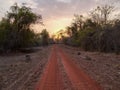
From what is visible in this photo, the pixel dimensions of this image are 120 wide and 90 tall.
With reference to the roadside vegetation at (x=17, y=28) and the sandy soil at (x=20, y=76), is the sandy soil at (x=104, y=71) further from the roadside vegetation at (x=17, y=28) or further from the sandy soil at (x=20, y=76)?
the roadside vegetation at (x=17, y=28)

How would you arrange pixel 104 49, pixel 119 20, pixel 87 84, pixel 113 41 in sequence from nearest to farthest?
1. pixel 87 84
2. pixel 119 20
3. pixel 113 41
4. pixel 104 49

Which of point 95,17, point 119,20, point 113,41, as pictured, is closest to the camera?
point 119,20

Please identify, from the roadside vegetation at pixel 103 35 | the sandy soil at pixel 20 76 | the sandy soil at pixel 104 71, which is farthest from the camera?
the roadside vegetation at pixel 103 35

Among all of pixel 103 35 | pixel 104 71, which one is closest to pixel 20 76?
pixel 104 71

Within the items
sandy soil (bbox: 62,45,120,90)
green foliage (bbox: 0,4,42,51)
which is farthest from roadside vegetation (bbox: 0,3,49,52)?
sandy soil (bbox: 62,45,120,90)

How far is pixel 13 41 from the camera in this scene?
46.6m

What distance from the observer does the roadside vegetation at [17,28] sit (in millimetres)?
45438

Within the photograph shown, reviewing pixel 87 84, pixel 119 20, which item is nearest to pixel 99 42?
pixel 119 20

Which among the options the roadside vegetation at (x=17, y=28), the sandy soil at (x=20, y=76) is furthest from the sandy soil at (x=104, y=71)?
the roadside vegetation at (x=17, y=28)

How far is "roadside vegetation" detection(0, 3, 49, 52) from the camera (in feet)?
149

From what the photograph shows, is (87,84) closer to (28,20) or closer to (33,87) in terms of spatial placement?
(33,87)

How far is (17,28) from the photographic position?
4841 centimetres

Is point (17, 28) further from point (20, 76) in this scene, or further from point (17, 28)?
point (20, 76)

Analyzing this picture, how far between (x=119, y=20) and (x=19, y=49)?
80.6 feet
